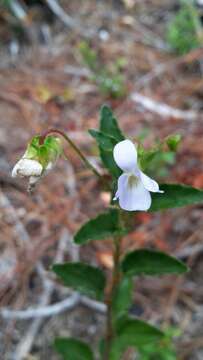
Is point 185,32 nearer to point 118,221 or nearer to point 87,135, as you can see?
point 87,135

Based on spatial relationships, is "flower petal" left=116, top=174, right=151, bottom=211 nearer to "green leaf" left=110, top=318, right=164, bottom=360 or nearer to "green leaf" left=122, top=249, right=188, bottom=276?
"green leaf" left=122, top=249, right=188, bottom=276

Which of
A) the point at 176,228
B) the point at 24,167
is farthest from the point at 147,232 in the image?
the point at 24,167

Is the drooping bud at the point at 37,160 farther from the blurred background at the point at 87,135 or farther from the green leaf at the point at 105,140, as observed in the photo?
the blurred background at the point at 87,135

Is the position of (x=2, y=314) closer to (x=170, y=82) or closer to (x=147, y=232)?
(x=147, y=232)

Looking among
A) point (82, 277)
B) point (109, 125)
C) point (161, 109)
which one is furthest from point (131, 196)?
point (161, 109)

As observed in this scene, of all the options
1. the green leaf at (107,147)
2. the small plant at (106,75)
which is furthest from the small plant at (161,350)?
the small plant at (106,75)
